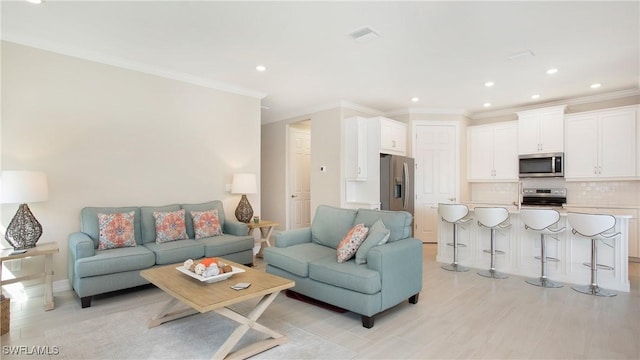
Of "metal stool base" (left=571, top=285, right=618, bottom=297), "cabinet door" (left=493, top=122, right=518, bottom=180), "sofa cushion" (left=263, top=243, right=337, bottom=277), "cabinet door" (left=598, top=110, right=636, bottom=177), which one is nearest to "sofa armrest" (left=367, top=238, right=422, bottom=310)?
"sofa cushion" (left=263, top=243, right=337, bottom=277)

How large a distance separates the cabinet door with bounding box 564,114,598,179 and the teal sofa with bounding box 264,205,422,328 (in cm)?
399

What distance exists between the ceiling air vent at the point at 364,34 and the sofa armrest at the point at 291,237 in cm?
225

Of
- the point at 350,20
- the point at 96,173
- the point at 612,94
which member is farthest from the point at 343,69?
the point at 612,94

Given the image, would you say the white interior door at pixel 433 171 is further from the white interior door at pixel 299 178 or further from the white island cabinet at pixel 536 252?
the white interior door at pixel 299 178

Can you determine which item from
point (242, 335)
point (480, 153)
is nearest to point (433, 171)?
point (480, 153)

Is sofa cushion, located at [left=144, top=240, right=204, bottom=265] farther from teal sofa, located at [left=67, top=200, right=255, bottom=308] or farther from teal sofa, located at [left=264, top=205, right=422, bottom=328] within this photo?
teal sofa, located at [left=264, top=205, right=422, bottom=328]

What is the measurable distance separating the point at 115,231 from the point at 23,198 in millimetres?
847

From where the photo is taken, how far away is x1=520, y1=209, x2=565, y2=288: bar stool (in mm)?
3830

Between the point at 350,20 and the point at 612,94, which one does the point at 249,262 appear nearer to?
the point at 350,20

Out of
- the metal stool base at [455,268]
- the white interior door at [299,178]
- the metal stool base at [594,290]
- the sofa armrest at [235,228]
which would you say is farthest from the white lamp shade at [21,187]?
the metal stool base at [594,290]

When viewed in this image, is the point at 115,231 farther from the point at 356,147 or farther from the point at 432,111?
the point at 432,111

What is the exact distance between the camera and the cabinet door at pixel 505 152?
6113 mm

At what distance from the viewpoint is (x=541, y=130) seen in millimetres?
5715

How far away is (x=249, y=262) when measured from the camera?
438 cm
